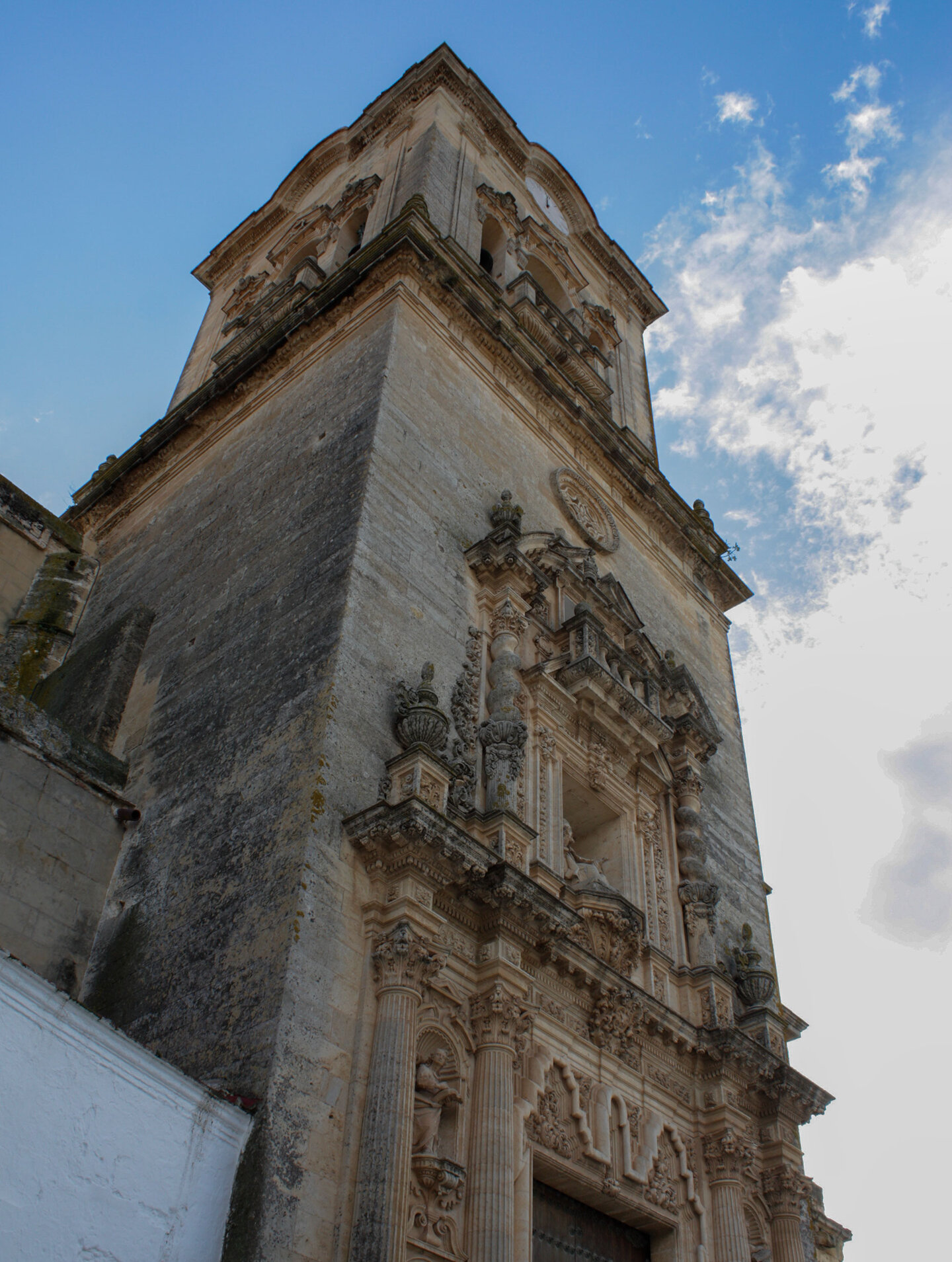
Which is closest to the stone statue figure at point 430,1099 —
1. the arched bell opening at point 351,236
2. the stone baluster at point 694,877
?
the stone baluster at point 694,877

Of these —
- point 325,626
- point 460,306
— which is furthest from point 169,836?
point 460,306

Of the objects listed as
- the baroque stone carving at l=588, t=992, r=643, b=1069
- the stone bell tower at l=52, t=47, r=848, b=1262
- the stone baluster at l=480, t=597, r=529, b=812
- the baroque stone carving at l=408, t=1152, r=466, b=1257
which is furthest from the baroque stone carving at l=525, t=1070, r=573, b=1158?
the stone baluster at l=480, t=597, r=529, b=812

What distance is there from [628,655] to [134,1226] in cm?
949

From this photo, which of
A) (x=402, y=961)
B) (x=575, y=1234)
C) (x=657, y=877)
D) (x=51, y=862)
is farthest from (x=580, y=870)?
(x=51, y=862)

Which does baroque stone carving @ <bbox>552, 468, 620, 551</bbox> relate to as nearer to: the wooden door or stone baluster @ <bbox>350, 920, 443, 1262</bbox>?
stone baluster @ <bbox>350, 920, 443, 1262</bbox>

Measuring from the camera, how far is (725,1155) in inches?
441

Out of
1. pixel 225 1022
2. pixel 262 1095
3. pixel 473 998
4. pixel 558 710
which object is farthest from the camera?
pixel 558 710

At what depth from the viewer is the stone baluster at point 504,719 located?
10805mm

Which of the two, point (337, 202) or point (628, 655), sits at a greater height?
point (337, 202)

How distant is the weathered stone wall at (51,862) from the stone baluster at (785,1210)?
7292 mm

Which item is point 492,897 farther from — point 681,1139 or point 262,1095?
point 681,1139

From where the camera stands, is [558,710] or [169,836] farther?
[558,710]

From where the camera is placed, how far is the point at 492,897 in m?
9.45

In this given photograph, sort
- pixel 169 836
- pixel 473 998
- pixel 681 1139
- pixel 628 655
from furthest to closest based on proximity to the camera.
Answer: pixel 628 655 → pixel 681 1139 → pixel 169 836 → pixel 473 998
